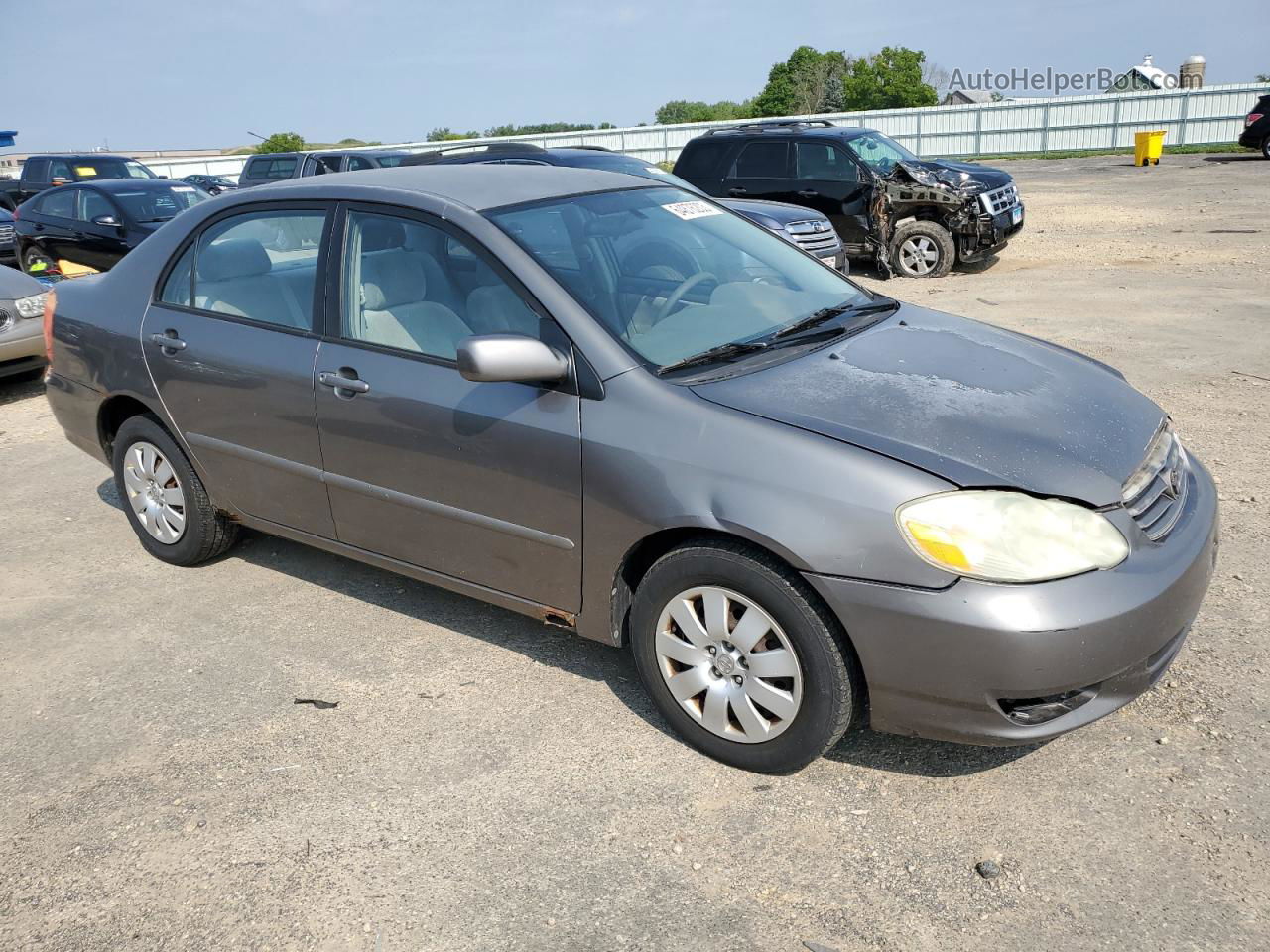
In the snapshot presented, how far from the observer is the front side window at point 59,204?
45.1 ft

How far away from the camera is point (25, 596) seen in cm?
487

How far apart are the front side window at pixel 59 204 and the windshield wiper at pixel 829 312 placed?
41.4ft

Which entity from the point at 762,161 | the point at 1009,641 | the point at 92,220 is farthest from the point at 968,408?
the point at 92,220

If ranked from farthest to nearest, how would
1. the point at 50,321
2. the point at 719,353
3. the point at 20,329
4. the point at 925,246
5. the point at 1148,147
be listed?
the point at 1148,147 < the point at 925,246 < the point at 20,329 < the point at 50,321 < the point at 719,353

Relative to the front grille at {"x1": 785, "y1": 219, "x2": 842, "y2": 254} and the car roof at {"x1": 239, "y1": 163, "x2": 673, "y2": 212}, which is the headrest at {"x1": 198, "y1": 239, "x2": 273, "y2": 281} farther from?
the front grille at {"x1": 785, "y1": 219, "x2": 842, "y2": 254}

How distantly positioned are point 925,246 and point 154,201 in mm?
9656

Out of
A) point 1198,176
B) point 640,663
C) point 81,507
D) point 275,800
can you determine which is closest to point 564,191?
point 640,663

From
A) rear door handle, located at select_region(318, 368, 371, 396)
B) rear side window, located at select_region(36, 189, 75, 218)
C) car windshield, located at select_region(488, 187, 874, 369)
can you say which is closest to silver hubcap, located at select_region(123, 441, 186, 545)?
rear door handle, located at select_region(318, 368, 371, 396)

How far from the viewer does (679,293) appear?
390cm

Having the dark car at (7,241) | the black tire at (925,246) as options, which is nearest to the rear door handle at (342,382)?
the black tire at (925,246)

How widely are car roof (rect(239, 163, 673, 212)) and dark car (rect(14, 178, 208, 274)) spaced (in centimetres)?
981

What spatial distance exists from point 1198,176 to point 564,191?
74.1ft

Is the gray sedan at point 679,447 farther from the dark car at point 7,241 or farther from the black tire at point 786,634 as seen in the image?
→ the dark car at point 7,241

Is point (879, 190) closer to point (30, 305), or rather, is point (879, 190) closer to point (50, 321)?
point (30, 305)
